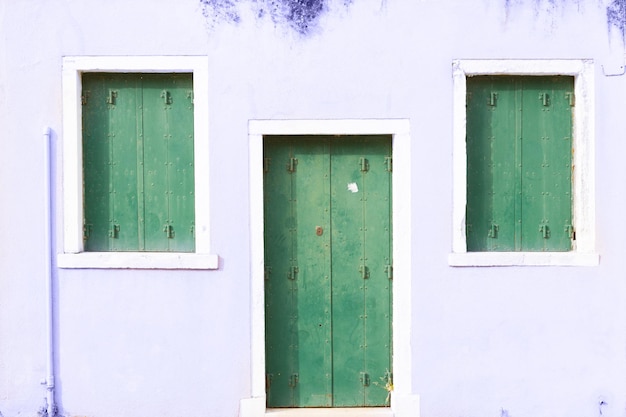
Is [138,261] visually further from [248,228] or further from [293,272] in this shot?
[293,272]

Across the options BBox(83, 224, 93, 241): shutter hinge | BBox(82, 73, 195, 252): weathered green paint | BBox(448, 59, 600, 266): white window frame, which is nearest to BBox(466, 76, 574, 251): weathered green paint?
BBox(448, 59, 600, 266): white window frame

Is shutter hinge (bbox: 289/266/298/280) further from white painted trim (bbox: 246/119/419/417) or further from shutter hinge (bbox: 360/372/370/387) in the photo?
shutter hinge (bbox: 360/372/370/387)

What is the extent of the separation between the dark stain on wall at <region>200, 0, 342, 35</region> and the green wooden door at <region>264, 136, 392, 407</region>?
91cm

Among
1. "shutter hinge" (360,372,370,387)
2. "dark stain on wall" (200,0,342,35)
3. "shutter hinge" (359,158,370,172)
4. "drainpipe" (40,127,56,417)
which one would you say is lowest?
"shutter hinge" (360,372,370,387)

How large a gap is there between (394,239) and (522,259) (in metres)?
1.00

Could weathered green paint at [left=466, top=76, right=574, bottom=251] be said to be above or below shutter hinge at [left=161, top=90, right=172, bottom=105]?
below

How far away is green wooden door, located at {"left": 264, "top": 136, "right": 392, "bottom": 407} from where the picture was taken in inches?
225

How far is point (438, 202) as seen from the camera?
5.49m

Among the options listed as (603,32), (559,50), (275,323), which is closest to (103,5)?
(275,323)

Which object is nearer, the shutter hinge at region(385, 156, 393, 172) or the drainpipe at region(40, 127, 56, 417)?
the drainpipe at region(40, 127, 56, 417)

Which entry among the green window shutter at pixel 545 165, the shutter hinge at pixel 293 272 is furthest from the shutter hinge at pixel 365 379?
the green window shutter at pixel 545 165

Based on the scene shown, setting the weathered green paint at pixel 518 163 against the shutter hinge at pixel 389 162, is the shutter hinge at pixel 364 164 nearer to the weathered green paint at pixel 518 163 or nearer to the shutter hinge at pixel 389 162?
the shutter hinge at pixel 389 162

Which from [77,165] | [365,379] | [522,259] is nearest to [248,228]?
[77,165]

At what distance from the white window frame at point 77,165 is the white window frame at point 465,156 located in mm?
1927
